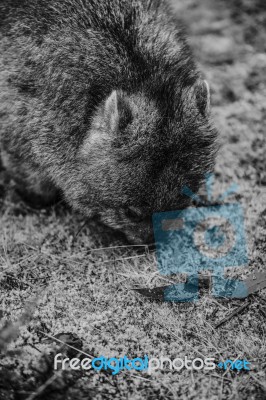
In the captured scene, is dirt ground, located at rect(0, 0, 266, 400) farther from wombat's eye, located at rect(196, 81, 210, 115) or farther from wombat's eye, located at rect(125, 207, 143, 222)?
wombat's eye, located at rect(196, 81, 210, 115)

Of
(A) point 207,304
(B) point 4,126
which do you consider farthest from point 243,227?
(B) point 4,126

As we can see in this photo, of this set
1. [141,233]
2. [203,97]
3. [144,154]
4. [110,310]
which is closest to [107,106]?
[144,154]

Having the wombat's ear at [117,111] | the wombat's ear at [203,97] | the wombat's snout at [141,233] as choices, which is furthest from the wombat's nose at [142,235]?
the wombat's ear at [203,97]

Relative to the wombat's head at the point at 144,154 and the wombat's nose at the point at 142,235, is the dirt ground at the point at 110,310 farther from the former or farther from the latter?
the wombat's head at the point at 144,154

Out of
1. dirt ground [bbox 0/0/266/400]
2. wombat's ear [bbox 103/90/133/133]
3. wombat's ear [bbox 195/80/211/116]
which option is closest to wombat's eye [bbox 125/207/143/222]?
dirt ground [bbox 0/0/266/400]

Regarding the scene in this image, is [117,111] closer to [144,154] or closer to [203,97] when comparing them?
[144,154]

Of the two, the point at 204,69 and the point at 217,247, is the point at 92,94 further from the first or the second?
the point at 204,69

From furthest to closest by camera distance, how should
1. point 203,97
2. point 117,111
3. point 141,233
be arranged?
1. point 141,233
2. point 203,97
3. point 117,111
